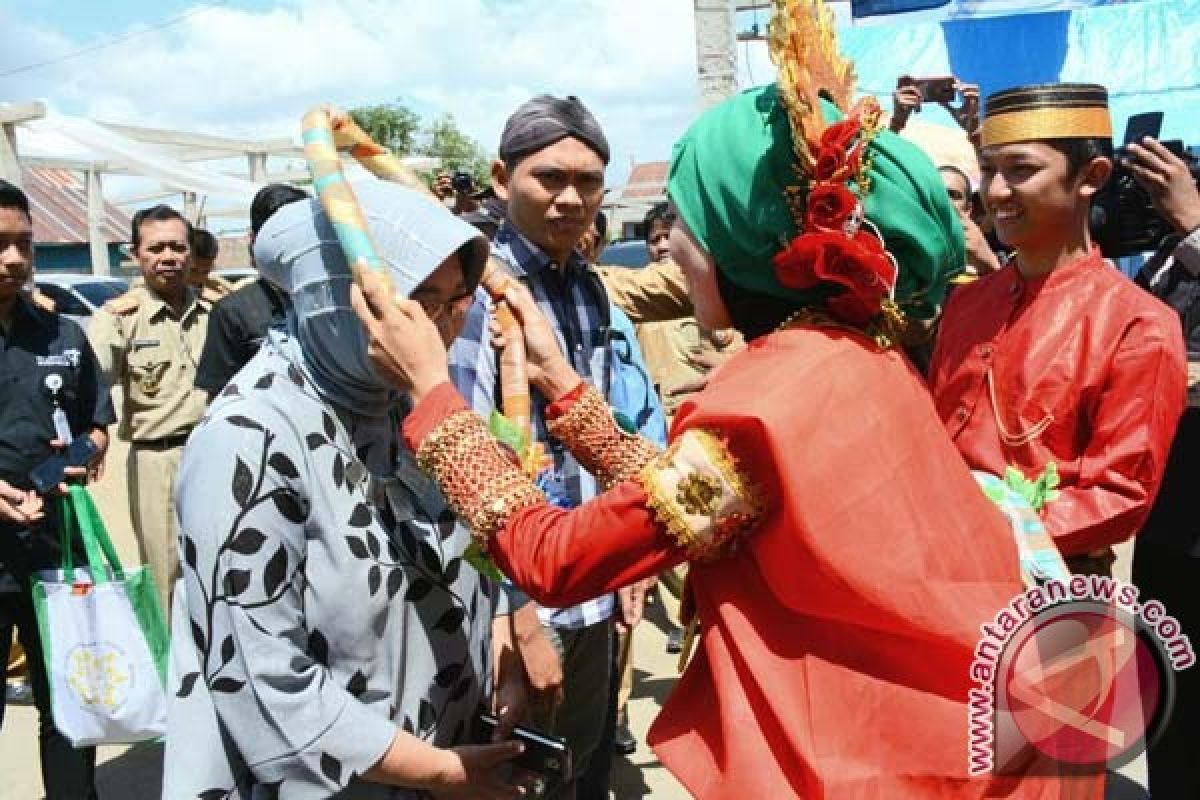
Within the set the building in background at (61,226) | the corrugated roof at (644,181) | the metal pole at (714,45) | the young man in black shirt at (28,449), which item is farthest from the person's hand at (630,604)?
the corrugated roof at (644,181)

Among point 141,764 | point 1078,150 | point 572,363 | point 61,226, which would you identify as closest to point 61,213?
point 61,226

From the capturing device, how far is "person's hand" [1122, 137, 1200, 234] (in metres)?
2.68

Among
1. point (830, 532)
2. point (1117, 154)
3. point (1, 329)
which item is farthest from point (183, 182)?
point (830, 532)

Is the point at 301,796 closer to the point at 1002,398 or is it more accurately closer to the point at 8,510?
the point at 1002,398

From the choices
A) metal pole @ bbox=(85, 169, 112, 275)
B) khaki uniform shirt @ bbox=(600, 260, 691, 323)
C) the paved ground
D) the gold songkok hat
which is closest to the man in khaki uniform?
the paved ground

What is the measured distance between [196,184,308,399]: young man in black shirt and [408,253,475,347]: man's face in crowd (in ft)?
8.71

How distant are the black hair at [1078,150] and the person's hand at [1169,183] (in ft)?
1.35

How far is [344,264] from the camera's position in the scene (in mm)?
1602

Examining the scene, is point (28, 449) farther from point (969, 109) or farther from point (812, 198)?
point (969, 109)

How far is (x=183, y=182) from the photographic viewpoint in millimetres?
16531

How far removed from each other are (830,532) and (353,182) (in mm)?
938

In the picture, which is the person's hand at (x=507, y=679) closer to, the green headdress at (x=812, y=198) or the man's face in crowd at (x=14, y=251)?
the green headdress at (x=812, y=198)

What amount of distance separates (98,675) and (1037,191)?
10.3ft

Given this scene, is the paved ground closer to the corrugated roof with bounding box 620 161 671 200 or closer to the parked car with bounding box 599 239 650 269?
the parked car with bounding box 599 239 650 269
